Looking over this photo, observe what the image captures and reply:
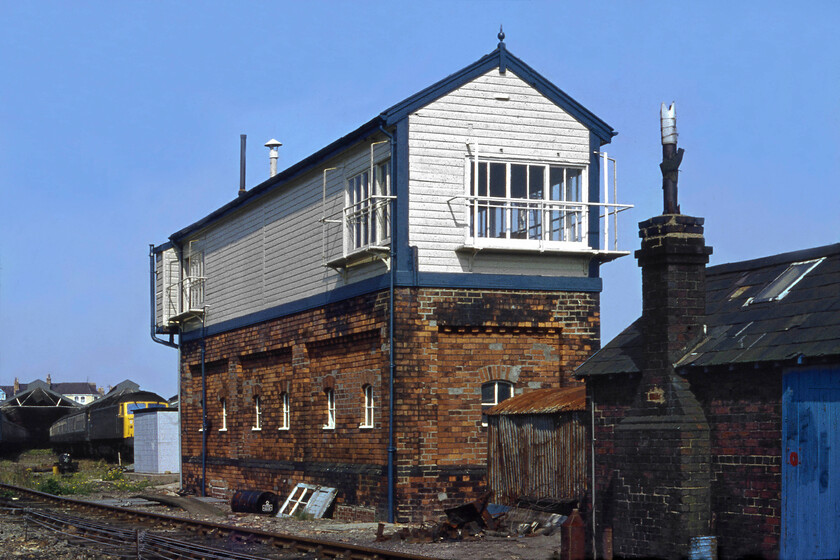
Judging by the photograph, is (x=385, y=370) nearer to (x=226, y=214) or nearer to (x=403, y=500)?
(x=403, y=500)

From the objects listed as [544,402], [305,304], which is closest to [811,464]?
[544,402]

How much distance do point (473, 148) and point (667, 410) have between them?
8311mm

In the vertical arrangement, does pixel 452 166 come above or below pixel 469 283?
above

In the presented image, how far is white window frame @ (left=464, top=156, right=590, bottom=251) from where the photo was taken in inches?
774

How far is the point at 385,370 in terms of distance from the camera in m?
19.7

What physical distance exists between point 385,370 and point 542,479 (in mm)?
4366

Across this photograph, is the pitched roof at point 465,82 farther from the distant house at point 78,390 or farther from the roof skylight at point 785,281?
the distant house at point 78,390

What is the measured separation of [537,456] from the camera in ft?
54.4

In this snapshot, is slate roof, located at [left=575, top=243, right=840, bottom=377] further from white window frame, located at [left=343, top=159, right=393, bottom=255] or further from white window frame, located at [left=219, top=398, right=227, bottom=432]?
white window frame, located at [left=219, top=398, right=227, bottom=432]

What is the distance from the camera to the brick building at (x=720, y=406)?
11.3 m

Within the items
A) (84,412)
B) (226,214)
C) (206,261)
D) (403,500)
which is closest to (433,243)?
(403,500)

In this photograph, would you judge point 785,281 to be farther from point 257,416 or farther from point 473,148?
point 257,416

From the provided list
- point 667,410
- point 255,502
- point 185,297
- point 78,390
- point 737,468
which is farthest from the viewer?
point 78,390

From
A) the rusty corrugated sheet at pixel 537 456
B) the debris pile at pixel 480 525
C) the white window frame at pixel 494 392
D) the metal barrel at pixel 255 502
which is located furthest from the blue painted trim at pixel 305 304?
the debris pile at pixel 480 525
